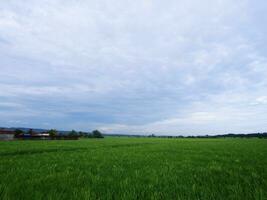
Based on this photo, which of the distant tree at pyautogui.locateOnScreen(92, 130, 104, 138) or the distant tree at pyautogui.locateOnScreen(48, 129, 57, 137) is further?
the distant tree at pyautogui.locateOnScreen(92, 130, 104, 138)

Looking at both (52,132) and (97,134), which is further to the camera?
(97,134)

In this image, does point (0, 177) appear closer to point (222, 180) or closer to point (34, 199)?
point (34, 199)

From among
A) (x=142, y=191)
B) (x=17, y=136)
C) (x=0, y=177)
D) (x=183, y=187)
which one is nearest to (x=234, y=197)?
(x=183, y=187)

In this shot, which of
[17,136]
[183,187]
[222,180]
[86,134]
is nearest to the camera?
[183,187]

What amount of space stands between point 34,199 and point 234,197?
4278 millimetres

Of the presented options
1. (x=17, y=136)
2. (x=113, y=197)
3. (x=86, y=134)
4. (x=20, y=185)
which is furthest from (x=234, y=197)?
(x=86, y=134)

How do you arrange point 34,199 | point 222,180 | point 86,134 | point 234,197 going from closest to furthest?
point 34,199
point 234,197
point 222,180
point 86,134

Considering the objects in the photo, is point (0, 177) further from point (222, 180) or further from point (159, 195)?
point (222, 180)

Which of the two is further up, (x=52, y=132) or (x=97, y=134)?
(x=52, y=132)

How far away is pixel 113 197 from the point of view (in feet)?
14.4

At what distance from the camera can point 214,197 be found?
441 centimetres

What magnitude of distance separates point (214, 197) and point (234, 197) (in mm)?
432

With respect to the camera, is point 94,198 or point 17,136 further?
point 17,136

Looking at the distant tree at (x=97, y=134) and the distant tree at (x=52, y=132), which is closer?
the distant tree at (x=52, y=132)
